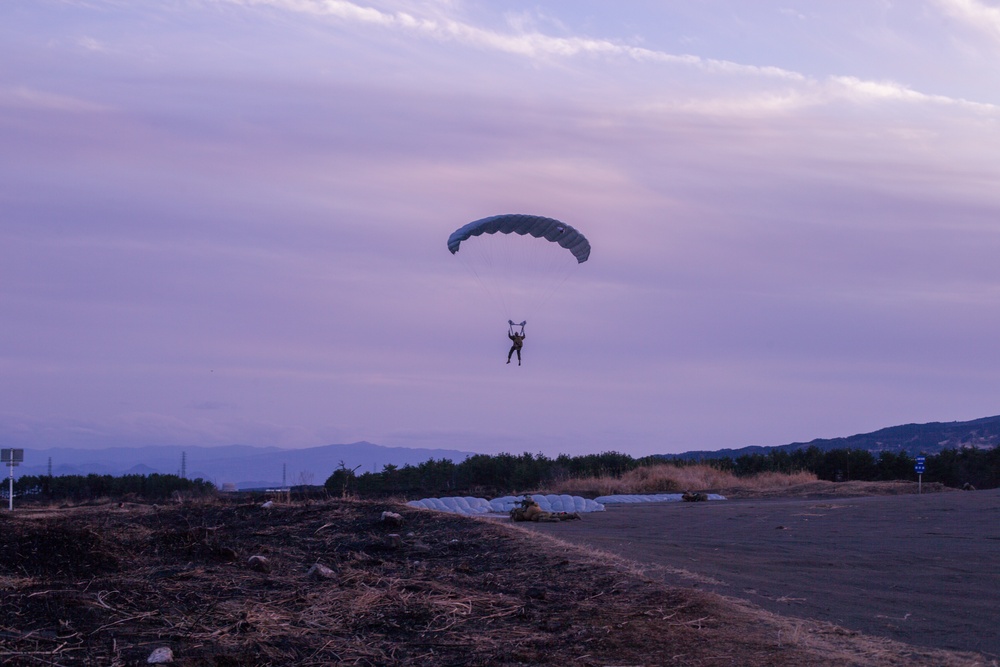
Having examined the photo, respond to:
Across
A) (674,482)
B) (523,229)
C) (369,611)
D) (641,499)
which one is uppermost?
(523,229)

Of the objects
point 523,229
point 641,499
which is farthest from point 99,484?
point 523,229

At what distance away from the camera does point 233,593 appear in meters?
8.09

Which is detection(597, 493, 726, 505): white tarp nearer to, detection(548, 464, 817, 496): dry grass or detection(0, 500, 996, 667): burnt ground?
detection(548, 464, 817, 496): dry grass

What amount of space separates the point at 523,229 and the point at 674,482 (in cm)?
1470

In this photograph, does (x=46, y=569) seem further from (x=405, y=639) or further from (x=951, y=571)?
(x=951, y=571)

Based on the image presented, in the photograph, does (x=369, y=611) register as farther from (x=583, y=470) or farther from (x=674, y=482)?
(x=583, y=470)

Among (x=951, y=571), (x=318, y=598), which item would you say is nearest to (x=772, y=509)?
(x=951, y=571)

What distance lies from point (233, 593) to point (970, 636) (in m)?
6.08

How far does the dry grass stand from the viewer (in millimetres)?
30955

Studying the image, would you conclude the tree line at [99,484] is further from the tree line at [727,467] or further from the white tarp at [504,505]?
the white tarp at [504,505]

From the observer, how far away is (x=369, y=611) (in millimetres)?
7547

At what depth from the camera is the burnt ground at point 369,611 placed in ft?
20.5

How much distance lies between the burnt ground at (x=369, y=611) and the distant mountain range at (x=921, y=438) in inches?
3607

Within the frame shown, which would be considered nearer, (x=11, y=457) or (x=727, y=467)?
(x=11, y=457)
